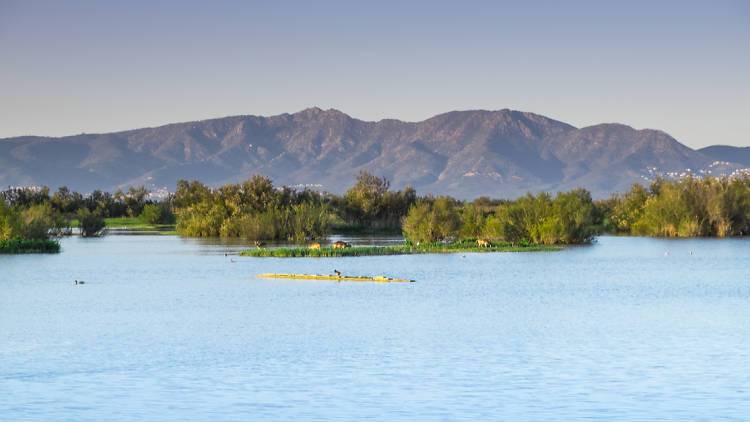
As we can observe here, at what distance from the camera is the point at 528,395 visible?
1398 cm

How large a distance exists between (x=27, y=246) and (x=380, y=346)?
3427 cm

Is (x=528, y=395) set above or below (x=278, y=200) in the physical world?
below

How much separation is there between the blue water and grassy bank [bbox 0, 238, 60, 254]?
12.0 metres

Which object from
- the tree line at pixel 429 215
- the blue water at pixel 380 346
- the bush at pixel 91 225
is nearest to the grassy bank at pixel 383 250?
the tree line at pixel 429 215

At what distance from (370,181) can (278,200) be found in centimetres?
1158

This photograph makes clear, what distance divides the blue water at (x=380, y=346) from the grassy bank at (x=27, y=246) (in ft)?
39.3

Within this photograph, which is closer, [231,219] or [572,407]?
[572,407]

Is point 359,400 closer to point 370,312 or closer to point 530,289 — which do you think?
point 370,312

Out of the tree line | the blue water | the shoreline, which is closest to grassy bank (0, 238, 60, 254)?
the tree line

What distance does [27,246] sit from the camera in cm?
4769

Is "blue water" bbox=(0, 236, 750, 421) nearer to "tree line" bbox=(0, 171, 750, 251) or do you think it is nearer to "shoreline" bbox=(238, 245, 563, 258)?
"shoreline" bbox=(238, 245, 563, 258)

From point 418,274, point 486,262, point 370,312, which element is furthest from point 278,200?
point 370,312

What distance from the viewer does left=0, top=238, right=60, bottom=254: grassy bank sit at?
152 ft

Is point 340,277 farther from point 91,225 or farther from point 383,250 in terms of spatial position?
point 91,225
